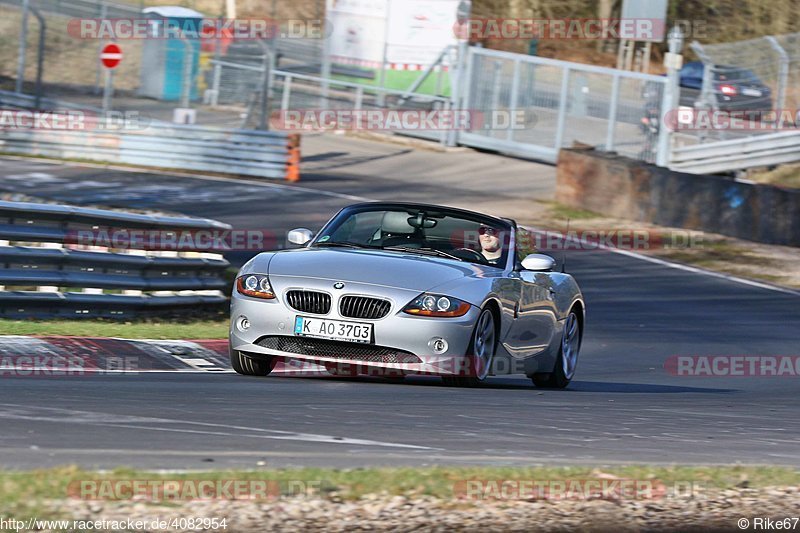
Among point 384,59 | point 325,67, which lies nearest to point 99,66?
point 325,67

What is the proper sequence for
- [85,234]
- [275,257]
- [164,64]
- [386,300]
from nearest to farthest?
1. [386,300]
2. [275,257]
3. [85,234]
4. [164,64]

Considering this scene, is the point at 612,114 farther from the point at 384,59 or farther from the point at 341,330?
the point at 341,330

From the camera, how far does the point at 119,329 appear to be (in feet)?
37.8

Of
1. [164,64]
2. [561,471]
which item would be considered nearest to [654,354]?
[561,471]

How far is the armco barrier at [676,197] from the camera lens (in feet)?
72.5

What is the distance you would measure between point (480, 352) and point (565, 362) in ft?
6.53

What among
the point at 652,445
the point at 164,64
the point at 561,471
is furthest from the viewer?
the point at 164,64

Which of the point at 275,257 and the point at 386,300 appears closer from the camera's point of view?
the point at 386,300

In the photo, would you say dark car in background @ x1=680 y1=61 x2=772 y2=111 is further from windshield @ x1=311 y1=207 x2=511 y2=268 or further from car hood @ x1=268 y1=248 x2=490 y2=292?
car hood @ x1=268 y1=248 x2=490 y2=292

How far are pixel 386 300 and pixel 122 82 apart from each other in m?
30.9

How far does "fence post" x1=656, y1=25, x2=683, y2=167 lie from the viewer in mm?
27984

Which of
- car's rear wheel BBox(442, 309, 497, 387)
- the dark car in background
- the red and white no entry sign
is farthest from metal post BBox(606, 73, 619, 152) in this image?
car's rear wheel BBox(442, 309, 497, 387)

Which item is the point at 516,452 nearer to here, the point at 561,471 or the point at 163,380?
the point at 561,471

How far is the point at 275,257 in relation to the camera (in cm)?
904
